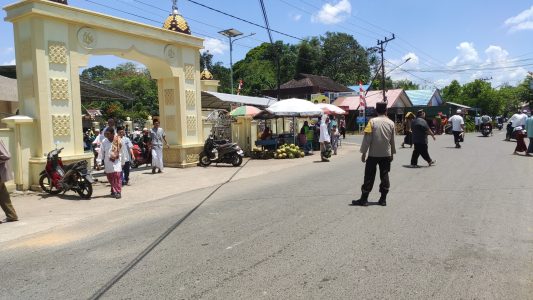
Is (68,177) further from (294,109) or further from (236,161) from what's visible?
(294,109)

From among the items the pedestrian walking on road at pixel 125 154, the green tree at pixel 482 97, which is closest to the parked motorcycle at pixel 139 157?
the pedestrian walking on road at pixel 125 154

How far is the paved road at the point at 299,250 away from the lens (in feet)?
13.4

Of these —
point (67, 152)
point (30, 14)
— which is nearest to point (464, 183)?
point (67, 152)

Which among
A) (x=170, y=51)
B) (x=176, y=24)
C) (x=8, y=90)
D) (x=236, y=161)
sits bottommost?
(x=236, y=161)

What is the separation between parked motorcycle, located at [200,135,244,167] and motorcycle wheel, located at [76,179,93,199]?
6317 mm

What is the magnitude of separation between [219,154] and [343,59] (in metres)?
49.6

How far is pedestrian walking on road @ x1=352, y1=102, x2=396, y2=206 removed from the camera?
743cm

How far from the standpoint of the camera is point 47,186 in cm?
1091

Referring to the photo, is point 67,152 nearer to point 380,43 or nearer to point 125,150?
point 125,150

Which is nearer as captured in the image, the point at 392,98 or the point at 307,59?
the point at 392,98

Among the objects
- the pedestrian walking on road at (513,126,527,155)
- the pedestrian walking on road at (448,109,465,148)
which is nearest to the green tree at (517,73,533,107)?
the pedestrian walking on road at (448,109,465,148)

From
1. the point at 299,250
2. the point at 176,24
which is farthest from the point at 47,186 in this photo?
the point at 299,250

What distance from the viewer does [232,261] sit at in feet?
15.9

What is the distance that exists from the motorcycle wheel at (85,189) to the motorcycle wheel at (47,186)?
2.12 feet
